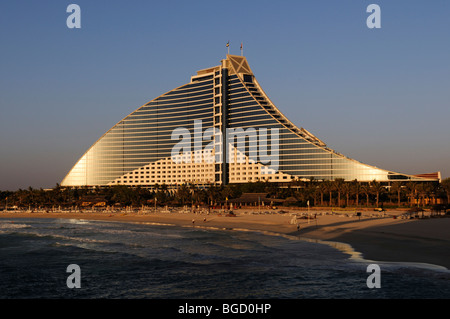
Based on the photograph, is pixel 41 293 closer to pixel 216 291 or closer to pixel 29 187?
pixel 216 291

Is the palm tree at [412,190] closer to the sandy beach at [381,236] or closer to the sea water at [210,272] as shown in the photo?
the sandy beach at [381,236]

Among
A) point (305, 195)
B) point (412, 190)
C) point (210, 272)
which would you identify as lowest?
point (210, 272)

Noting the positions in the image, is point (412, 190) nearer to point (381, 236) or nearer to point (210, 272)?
point (381, 236)

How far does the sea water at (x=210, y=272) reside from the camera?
28.0m

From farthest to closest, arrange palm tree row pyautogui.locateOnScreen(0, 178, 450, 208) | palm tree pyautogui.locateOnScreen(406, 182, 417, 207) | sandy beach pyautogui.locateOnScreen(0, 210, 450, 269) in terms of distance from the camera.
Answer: palm tree row pyautogui.locateOnScreen(0, 178, 450, 208), palm tree pyautogui.locateOnScreen(406, 182, 417, 207), sandy beach pyautogui.locateOnScreen(0, 210, 450, 269)

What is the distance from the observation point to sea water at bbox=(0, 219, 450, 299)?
2798 centimetres

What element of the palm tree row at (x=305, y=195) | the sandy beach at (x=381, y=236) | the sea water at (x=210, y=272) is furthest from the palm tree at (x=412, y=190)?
the sea water at (x=210, y=272)

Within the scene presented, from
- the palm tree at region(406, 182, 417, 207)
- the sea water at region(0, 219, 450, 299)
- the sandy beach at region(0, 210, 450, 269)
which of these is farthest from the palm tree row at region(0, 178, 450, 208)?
the sea water at region(0, 219, 450, 299)

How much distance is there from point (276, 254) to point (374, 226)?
2779 cm

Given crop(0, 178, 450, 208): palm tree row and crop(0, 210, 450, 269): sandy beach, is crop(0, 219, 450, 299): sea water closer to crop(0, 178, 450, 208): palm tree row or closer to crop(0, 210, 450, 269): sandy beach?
crop(0, 210, 450, 269): sandy beach

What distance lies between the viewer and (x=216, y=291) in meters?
28.2

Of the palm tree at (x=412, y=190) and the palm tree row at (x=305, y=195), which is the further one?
the palm tree row at (x=305, y=195)

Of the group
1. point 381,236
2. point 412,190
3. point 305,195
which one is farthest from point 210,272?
point 305,195

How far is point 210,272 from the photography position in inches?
1350
